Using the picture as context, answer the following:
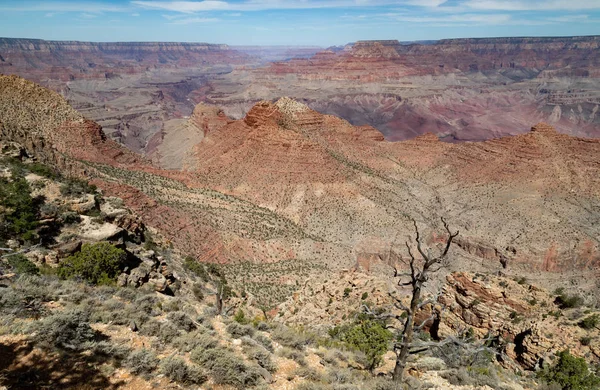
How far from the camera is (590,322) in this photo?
20.0 m

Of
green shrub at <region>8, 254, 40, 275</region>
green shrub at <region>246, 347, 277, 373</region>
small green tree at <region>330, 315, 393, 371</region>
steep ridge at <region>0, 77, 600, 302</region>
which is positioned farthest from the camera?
steep ridge at <region>0, 77, 600, 302</region>

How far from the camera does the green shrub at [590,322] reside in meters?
19.9

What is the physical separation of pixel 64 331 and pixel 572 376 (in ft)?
65.7

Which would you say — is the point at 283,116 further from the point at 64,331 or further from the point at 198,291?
the point at 64,331

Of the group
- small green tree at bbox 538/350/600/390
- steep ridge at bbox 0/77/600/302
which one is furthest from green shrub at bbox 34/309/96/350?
steep ridge at bbox 0/77/600/302

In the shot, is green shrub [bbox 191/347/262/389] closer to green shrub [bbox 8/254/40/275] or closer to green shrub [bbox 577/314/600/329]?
green shrub [bbox 8/254/40/275]

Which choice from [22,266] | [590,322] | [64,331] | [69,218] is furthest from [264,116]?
[64,331]

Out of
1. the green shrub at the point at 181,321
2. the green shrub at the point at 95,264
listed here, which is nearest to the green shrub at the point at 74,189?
the green shrub at the point at 95,264

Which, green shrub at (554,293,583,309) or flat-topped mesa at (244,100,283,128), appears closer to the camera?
green shrub at (554,293,583,309)

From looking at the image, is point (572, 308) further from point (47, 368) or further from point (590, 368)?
point (47, 368)

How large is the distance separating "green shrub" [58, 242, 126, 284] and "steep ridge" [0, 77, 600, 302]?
16429 millimetres

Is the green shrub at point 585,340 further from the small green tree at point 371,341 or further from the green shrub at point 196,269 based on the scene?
the green shrub at point 196,269

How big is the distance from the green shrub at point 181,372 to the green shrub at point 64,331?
2328mm

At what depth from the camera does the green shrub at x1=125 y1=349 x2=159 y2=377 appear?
913 centimetres
